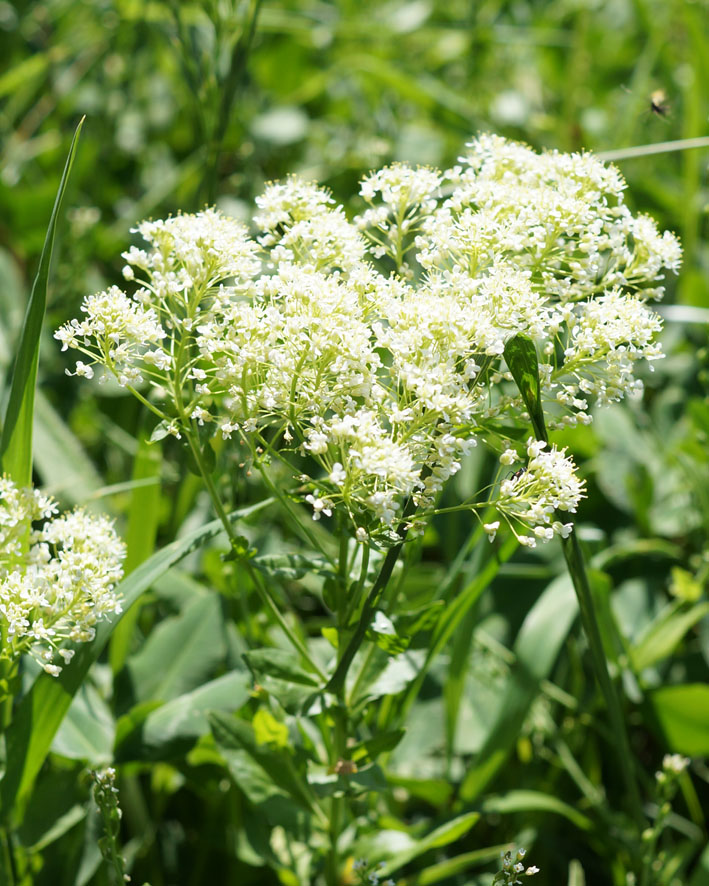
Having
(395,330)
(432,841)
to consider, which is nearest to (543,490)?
(395,330)

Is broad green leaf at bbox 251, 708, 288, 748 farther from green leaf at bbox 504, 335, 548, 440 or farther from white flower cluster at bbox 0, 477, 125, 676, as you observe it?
green leaf at bbox 504, 335, 548, 440

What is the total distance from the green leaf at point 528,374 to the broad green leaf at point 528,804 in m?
0.90

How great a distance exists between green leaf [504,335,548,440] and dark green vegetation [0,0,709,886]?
0.35m

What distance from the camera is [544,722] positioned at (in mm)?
2059

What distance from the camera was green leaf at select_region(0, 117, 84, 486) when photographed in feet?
4.47

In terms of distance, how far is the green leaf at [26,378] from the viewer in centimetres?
136

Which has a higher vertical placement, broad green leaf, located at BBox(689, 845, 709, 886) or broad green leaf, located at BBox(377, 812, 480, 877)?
broad green leaf, located at BBox(377, 812, 480, 877)

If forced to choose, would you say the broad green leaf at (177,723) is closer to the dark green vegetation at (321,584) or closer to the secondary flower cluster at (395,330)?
the dark green vegetation at (321,584)

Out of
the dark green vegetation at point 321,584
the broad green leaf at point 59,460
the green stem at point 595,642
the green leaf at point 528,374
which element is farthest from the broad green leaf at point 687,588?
the broad green leaf at point 59,460

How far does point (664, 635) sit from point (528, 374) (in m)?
1.11

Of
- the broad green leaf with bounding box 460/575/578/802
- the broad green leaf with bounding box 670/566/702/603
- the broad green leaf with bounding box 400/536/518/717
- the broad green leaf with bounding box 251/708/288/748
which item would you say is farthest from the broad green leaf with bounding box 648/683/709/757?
the broad green leaf with bounding box 251/708/288/748

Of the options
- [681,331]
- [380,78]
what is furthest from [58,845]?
[380,78]

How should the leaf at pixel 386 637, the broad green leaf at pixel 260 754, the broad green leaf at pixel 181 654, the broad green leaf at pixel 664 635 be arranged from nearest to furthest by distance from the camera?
the leaf at pixel 386 637, the broad green leaf at pixel 260 754, the broad green leaf at pixel 181 654, the broad green leaf at pixel 664 635

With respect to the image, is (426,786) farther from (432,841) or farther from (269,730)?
(269,730)
